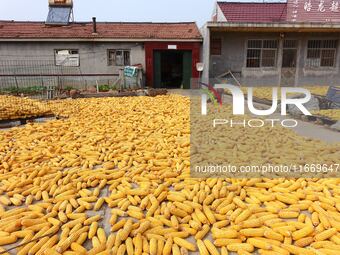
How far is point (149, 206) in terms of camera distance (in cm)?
294

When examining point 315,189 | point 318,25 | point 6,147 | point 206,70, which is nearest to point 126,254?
point 315,189

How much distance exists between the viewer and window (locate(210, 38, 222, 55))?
15.9 meters

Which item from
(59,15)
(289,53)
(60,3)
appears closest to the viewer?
(289,53)

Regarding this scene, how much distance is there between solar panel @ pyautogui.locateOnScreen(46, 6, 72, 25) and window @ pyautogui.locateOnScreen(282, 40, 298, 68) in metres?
13.5

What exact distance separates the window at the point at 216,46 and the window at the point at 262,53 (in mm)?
1729

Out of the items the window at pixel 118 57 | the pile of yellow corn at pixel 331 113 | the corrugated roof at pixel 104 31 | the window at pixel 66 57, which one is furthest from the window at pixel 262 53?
the window at pixel 66 57

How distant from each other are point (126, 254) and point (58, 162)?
2344 mm

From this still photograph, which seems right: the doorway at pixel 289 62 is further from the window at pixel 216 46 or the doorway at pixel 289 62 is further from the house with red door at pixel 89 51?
the house with red door at pixel 89 51

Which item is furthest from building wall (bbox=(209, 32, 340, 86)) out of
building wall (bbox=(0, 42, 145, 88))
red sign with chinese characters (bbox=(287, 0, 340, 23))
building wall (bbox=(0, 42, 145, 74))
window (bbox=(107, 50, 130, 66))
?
window (bbox=(107, 50, 130, 66))

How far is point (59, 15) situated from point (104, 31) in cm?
407

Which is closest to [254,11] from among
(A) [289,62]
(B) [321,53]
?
(A) [289,62]

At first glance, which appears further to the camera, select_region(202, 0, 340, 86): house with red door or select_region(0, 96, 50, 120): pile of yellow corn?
select_region(202, 0, 340, 86): house with red door

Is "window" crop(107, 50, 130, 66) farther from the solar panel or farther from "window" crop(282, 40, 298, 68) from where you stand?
"window" crop(282, 40, 298, 68)

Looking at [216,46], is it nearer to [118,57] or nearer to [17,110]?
[118,57]
